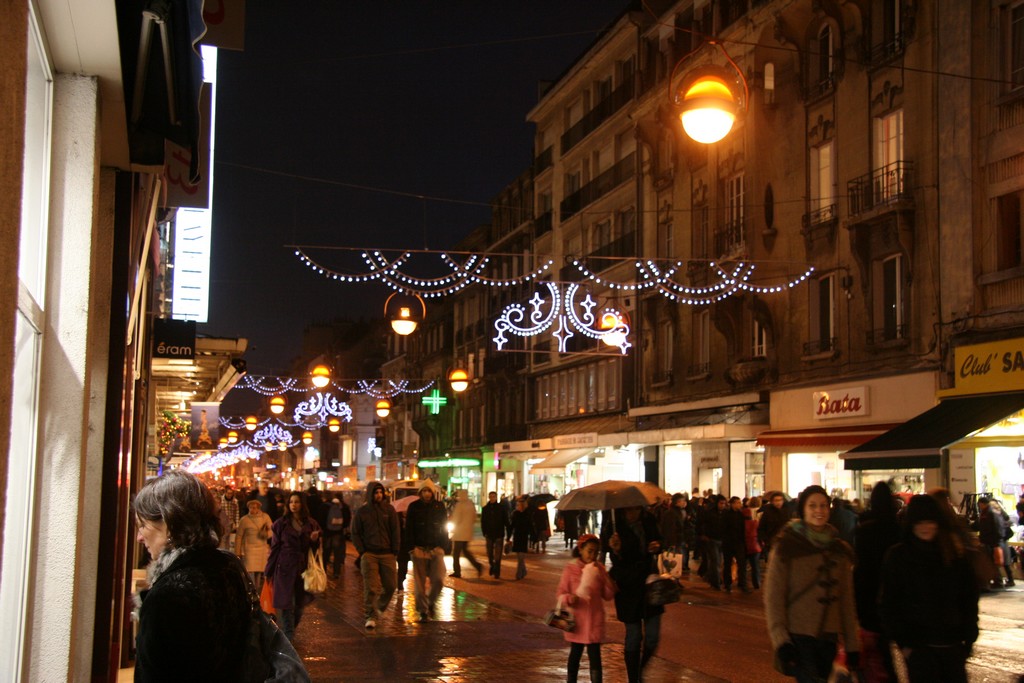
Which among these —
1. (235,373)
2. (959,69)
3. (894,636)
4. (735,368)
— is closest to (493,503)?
(235,373)

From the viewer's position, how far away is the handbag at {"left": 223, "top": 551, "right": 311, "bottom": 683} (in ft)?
11.7

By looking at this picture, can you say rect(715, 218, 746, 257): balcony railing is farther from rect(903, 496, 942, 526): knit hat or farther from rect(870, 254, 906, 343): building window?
rect(903, 496, 942, 526): knit hat

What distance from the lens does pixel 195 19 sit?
19.2ft

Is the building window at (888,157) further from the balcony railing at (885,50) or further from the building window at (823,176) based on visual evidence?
the building window at (823,176)

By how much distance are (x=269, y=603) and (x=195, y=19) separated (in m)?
7.88

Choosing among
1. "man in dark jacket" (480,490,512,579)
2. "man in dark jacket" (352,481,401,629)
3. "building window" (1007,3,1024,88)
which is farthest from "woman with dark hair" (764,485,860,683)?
"building window" (1007,3,1024,88)

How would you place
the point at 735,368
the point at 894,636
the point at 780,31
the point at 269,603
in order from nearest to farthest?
the point at 894,636, the point at 269,603, the point at 780,31, the point at 735,368

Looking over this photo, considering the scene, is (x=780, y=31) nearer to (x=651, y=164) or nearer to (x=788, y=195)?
(x=788, y=195)

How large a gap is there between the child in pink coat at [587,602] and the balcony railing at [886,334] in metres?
17.5

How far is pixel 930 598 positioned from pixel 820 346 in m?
22.5

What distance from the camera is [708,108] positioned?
11305 mm

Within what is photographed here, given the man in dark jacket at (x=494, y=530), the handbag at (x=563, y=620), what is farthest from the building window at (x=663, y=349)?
the handbag at (x=563, y=620)

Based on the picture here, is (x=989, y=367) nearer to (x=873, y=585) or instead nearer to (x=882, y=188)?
(x=882, y=188)

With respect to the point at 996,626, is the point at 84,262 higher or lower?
higher
